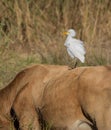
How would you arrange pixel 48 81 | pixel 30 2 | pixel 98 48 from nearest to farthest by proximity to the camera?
pixel 48 81
pixel 98 48
pixel 30 2

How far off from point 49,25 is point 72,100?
561 cm

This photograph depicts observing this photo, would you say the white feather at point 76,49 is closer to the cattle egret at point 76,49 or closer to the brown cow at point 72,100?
the cattle egret at point 76,49

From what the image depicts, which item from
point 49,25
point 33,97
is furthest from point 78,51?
point 49,25

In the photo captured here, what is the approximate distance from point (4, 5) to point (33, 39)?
0.82m

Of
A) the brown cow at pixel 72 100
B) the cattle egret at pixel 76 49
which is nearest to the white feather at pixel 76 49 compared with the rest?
the cattle egret at pixel 76 49

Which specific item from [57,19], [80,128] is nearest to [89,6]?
[57,19]

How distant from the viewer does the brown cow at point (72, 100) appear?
15.5ft

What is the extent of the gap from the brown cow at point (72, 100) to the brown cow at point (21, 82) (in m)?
0.04

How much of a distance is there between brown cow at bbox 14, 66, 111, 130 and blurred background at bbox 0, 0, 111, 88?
140 inches

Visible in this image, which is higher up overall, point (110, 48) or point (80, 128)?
point (80, 128)

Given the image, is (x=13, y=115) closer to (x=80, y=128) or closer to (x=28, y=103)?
(x=28, y=103)

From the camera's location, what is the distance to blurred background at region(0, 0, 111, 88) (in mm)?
9578

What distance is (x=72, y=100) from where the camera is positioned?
496 cm

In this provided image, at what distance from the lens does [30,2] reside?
10523mm
